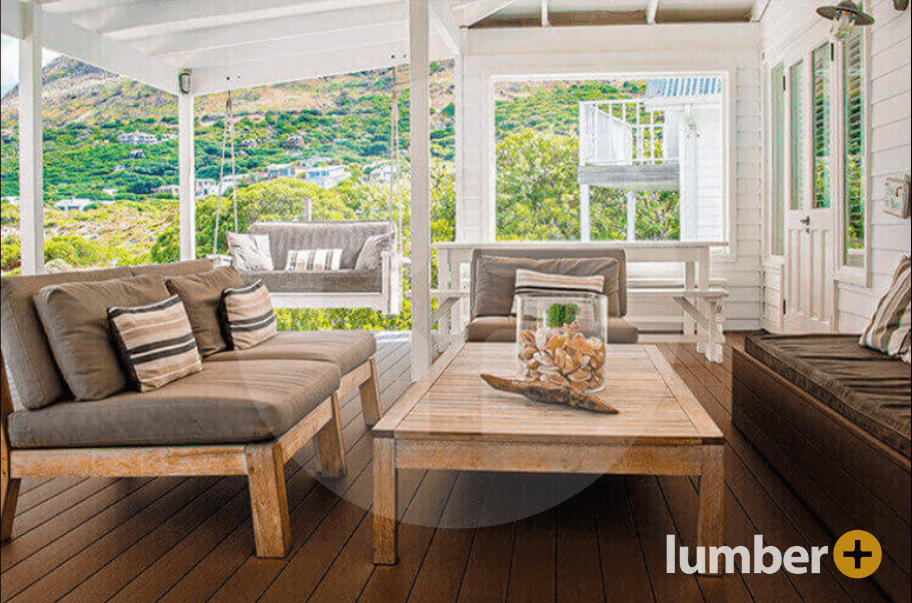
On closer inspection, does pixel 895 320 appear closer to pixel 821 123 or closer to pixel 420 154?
pixel 420 154

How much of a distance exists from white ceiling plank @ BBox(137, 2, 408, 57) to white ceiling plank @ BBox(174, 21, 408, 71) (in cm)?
10

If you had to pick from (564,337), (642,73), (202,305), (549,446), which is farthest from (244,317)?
(642,73)

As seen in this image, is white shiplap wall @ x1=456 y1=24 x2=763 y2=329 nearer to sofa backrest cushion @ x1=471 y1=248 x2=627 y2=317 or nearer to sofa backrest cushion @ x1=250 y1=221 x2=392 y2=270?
sofa backrest cushion @ x1=250 y1=221 x2=392 y2=270

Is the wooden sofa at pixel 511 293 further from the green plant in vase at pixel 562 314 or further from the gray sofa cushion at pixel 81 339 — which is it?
the gray sofa cushion at pixel 81 339

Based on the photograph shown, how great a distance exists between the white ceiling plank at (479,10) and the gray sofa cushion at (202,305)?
410 centimetres

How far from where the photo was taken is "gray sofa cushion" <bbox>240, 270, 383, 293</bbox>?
5852 mm

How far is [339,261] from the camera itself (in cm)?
631

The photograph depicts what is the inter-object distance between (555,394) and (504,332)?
1719mm

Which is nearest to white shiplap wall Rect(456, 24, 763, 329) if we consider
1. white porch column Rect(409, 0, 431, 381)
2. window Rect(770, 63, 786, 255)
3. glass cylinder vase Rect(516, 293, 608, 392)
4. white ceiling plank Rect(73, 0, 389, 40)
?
window Rect(770, 63, 786, 255)

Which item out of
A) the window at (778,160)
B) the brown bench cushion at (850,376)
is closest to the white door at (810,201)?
the window at (778,160)

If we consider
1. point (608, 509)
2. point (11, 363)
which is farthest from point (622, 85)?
point (11, 363)

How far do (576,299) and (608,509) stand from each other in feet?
2.00

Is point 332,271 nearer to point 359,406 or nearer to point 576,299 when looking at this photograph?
point 359,406

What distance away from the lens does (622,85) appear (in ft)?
27.1
